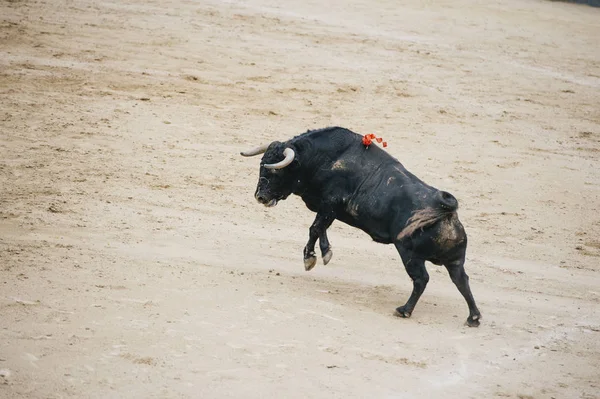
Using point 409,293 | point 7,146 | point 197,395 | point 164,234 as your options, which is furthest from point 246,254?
point 7,146

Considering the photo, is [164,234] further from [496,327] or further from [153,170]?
[496,327]

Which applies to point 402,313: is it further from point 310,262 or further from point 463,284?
point 310,262

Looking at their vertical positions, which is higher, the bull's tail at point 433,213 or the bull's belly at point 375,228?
the bull's tail at point 433,213

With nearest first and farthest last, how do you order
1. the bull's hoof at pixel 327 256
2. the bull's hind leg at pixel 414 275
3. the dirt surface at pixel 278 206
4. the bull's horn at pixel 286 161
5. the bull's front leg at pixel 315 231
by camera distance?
the dirt surface at pixel 278 206, the bull's hind leg at pixel 414 275, the bull's horn at pixel 286 161, the bull's front leg at pixel 315 231, the bull's hoof at pixel 327 256

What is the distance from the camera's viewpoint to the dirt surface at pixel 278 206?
283 inches

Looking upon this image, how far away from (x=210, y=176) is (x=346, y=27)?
7.99 meters

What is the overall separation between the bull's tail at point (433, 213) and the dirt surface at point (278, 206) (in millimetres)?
937

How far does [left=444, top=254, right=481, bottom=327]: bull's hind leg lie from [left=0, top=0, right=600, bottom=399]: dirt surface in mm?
146

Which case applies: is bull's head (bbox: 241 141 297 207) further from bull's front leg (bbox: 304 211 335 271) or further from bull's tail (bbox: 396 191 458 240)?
bull's tail (bbox: 396 191 458 240)

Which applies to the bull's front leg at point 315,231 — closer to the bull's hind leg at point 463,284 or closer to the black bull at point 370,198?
the black bull at point 370,198

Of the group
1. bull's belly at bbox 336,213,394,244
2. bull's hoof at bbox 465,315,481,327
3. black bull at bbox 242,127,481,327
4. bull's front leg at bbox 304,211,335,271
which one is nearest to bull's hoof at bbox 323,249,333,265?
black bull at bbox 242,127,481,327

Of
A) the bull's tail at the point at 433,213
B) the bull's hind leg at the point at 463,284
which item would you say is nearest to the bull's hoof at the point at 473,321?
the bull's hind leg at the point at 463,284

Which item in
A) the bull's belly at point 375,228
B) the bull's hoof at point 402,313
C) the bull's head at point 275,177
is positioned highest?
the bull's head at point 275,177

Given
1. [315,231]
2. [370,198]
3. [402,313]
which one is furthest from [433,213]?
[315,231]
